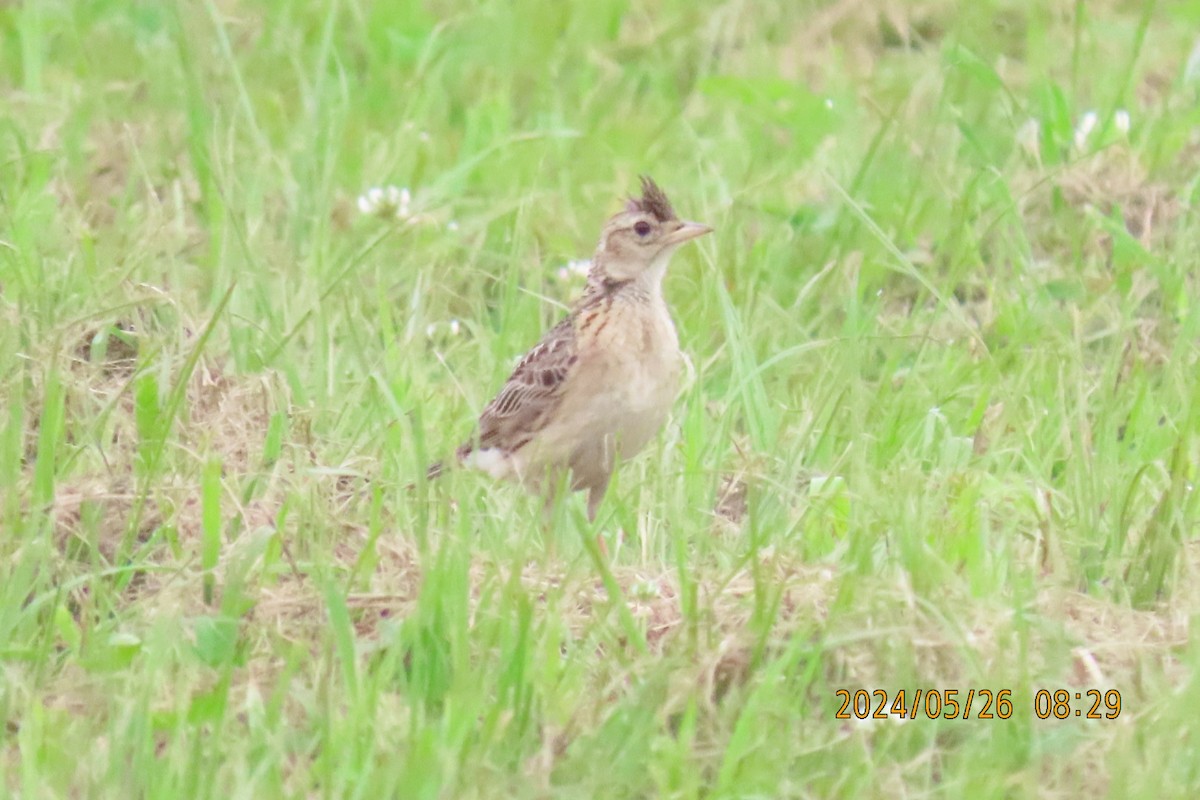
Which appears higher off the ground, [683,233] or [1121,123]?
[1121,123]

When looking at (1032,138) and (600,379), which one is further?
(1032,138)

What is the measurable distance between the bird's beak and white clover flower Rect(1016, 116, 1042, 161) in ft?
7.48

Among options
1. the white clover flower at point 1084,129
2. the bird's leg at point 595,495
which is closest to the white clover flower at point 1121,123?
the white clover flower at point 1084,129

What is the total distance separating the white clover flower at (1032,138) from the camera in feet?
27.5

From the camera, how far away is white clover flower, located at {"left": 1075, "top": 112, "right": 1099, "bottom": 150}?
8.43 m

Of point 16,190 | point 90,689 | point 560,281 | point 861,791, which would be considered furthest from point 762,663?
point 16,190

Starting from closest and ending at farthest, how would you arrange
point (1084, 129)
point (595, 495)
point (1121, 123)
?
point (595, 495) → point (1121, 123) → point (1084, 129)

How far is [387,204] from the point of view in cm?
788

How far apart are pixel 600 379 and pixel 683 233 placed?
615 millimetres

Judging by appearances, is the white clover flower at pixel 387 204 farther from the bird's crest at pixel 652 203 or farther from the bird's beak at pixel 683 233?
the bird's beak at pixel 683 233
